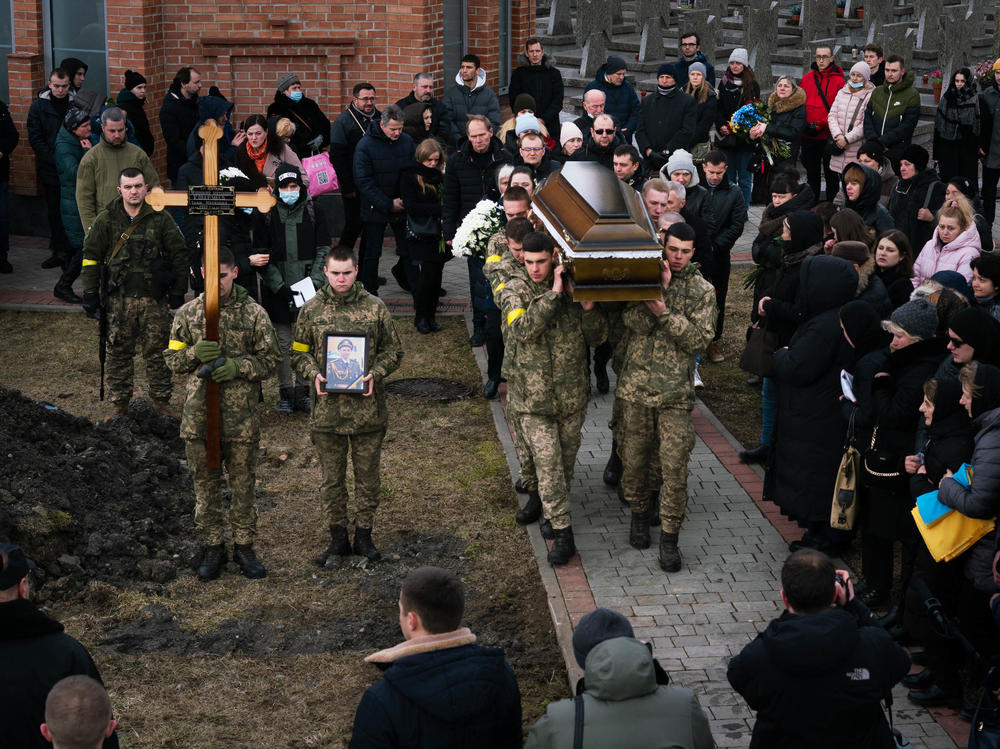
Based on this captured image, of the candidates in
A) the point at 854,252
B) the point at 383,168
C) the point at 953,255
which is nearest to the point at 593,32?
the point at 383,168

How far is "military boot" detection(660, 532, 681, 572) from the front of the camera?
8.23 m

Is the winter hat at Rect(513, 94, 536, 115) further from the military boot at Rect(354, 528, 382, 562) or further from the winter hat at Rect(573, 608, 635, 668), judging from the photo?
the winter hat at Rect(573, 608, 635, 668)

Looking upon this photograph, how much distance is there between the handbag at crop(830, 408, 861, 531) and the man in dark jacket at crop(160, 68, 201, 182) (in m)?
10.1

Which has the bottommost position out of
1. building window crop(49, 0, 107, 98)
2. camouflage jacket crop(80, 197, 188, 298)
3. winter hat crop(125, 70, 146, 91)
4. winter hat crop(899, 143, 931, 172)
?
camouflage jacket crop(80, 197, 188, 298)

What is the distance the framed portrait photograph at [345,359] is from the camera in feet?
26.5

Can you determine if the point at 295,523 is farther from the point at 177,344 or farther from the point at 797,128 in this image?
the point at 797,128

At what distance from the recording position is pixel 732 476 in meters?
9.90

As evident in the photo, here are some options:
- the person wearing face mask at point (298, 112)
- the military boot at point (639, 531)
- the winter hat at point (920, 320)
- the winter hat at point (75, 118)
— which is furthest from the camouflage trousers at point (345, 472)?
the person wearing face mask at point (298, 112)

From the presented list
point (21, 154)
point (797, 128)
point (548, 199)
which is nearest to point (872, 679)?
point (548, 199)

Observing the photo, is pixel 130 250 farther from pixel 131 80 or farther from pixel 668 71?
pixel 668 71

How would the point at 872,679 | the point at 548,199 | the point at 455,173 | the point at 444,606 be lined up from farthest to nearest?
1. the point at 455,173
2. the point at 548,199
3. the point at 872,679
4. the point at 444,606

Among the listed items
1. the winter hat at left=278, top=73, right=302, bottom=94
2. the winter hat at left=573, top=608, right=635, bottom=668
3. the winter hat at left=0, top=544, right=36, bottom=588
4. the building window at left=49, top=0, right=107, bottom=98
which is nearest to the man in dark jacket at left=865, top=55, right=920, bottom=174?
the winter hat at left=278, top=73, right=302, bottom=94

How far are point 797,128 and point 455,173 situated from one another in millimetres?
6452

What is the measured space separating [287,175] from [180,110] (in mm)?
5208
